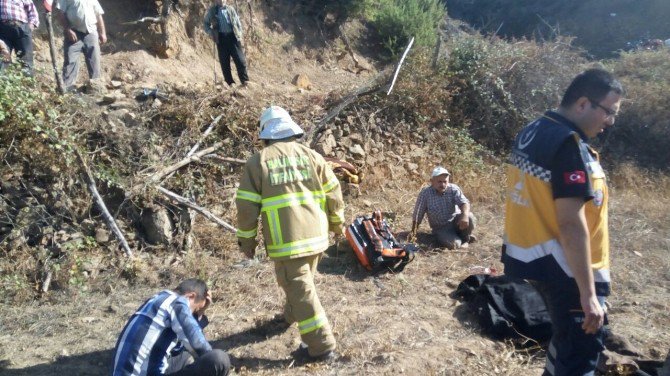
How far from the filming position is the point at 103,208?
5.79m

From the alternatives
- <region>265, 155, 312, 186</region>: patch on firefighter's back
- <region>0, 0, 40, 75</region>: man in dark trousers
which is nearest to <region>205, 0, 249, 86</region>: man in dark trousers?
<region>0, 0, 40, 75</region>: man in dark trousers

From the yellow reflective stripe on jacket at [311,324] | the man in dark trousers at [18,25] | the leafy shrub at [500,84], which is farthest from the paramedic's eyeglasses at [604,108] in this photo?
the leafy shrub at [500,84]

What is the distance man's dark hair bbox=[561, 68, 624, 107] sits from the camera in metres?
2.77

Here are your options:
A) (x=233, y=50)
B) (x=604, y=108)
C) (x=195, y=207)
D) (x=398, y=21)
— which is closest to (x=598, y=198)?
(x=604, y=108)

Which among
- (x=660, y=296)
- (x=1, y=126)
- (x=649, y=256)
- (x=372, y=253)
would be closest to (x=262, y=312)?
(x=372, y=253)

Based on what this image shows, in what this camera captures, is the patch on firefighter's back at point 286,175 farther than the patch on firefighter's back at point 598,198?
Yes

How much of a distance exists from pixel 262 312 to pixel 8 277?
7.05ft

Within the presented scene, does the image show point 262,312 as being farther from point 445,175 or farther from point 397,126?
point 397,126

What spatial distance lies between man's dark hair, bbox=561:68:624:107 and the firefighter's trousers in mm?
1981

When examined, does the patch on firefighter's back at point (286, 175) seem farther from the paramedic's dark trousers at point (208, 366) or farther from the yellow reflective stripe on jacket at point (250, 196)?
the paramedic's dark trousers at point (208, 366)

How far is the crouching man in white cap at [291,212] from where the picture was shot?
155 inches

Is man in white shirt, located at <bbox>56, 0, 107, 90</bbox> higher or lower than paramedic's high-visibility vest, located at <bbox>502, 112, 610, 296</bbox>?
higher

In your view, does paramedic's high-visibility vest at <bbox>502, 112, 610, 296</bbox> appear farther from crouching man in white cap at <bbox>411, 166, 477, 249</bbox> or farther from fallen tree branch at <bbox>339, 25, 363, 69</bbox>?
fallen tree branch at <bbox>339, 25, 363, 69</bbox>

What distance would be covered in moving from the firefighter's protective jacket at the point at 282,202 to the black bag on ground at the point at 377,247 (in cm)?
165
